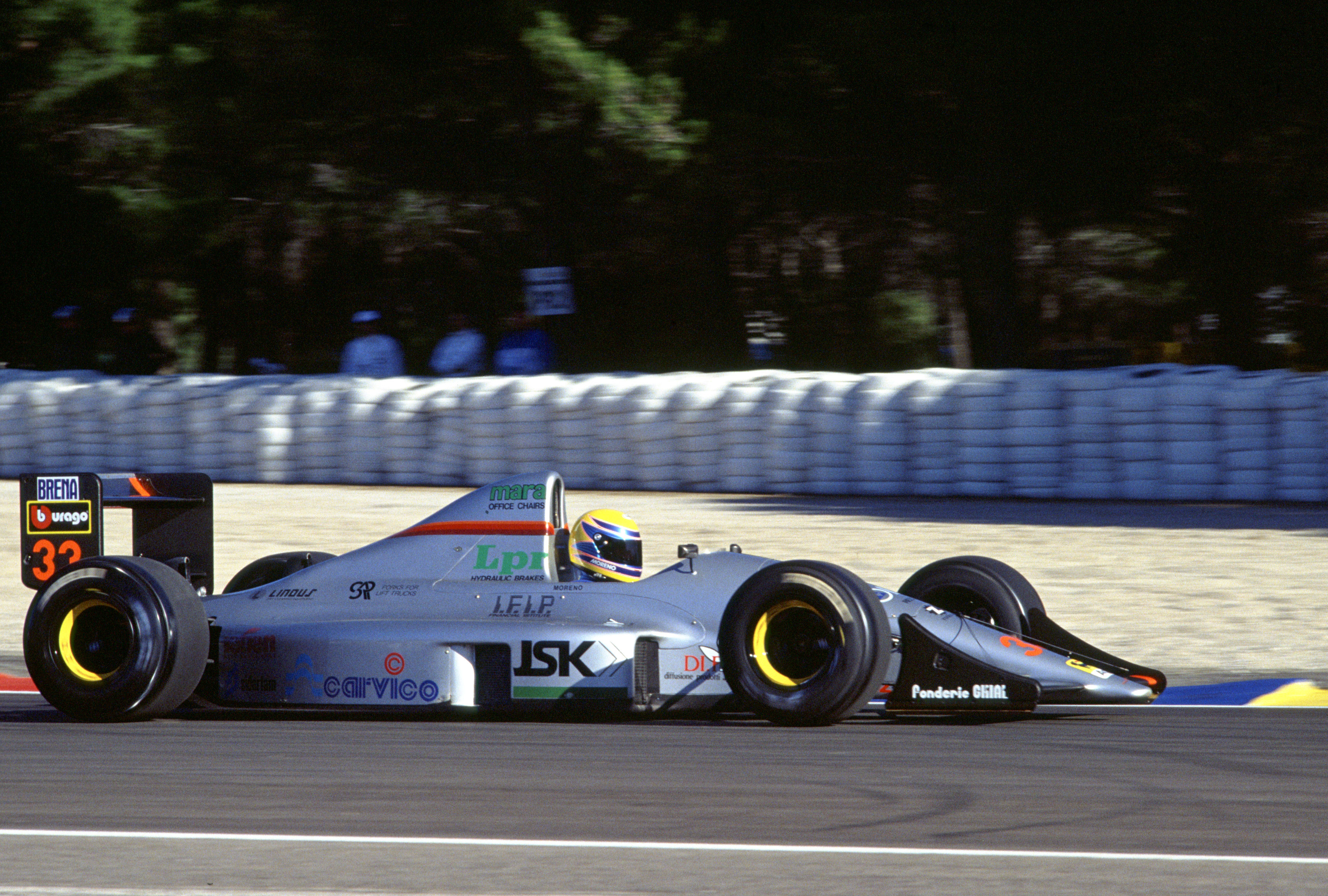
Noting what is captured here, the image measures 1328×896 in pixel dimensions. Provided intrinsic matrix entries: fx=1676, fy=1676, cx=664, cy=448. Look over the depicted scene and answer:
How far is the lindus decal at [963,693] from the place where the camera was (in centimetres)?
605

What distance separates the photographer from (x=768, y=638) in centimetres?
610

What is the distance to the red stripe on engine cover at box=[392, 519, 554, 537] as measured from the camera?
6688 mm

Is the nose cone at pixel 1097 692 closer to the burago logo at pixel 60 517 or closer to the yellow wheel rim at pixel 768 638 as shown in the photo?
the yellow wheel rim at pixel 768 638

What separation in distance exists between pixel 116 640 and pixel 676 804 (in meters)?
2.91

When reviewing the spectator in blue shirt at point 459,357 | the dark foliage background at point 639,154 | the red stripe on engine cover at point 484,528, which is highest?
the dark foliage background at point 639,154

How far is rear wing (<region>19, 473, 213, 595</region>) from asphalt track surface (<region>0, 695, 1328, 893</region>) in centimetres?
89

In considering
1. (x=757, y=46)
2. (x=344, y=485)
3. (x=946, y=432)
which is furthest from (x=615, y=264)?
(x=946, y=432)

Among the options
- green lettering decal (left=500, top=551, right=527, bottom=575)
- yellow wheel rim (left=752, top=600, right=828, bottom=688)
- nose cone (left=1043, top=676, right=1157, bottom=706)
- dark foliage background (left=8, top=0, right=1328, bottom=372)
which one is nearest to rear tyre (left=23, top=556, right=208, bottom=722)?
green lettering decal (left=500, top=551, right=527, bottom=575)

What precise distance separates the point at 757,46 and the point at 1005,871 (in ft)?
51.9

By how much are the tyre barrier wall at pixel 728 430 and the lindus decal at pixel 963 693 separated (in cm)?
709

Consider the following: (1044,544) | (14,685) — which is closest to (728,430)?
(1044,544)

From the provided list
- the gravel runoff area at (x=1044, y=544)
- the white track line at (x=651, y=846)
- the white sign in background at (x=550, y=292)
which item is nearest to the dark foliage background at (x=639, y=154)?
the white sign in background at (x=550, y=292)

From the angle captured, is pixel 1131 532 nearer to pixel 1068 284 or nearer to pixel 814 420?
pixel 814 420

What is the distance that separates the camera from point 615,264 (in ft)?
67.4
